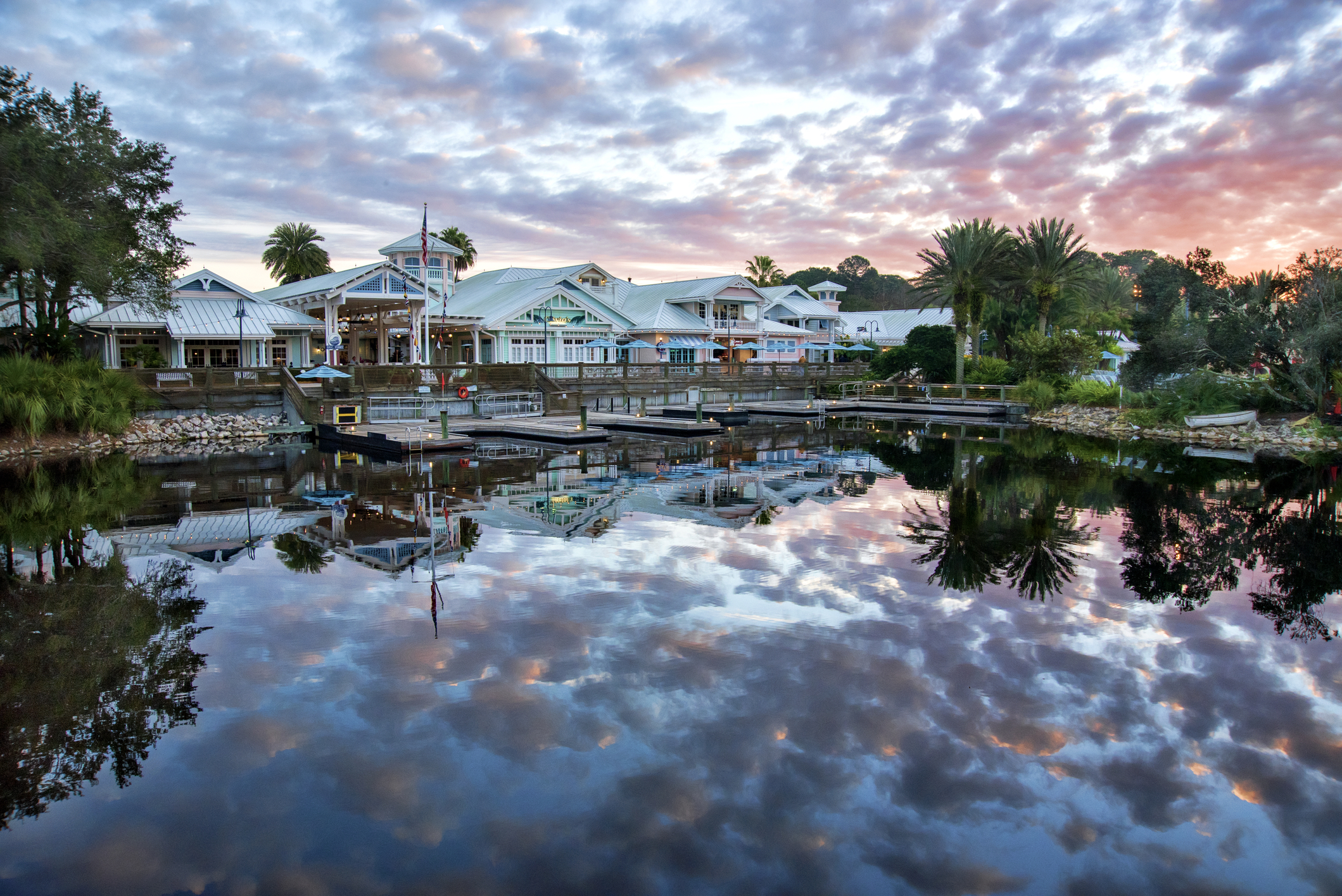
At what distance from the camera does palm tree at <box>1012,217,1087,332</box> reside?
53156 millimetres

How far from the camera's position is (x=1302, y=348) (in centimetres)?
3422

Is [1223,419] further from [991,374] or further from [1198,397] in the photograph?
[991,374]

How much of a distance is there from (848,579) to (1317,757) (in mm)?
6210

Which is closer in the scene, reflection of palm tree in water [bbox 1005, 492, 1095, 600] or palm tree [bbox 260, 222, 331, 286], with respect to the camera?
reflection of palm tree in water [bbox 1005, 492, 1095, 600]

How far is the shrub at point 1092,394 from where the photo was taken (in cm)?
4381

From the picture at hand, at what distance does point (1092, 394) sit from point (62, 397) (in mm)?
45159

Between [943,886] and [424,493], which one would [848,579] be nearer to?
[943,886]

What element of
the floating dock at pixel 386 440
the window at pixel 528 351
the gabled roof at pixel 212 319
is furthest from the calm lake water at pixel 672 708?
the window at pixel 528 351

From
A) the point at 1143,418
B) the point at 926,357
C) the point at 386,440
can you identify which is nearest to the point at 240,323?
the point at 386,440

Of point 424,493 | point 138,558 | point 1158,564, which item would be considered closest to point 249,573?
point 138,558

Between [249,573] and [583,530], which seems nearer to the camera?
[249,573]

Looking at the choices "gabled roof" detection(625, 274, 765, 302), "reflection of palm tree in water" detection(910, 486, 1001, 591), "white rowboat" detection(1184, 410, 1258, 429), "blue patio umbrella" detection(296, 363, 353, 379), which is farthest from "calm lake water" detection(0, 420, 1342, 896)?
"gabled roof" detection(625, 274, 765, 302)

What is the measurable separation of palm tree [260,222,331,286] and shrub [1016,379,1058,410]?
6514 centimetres

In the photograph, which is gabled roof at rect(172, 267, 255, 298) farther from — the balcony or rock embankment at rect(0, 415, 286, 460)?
the balcony
